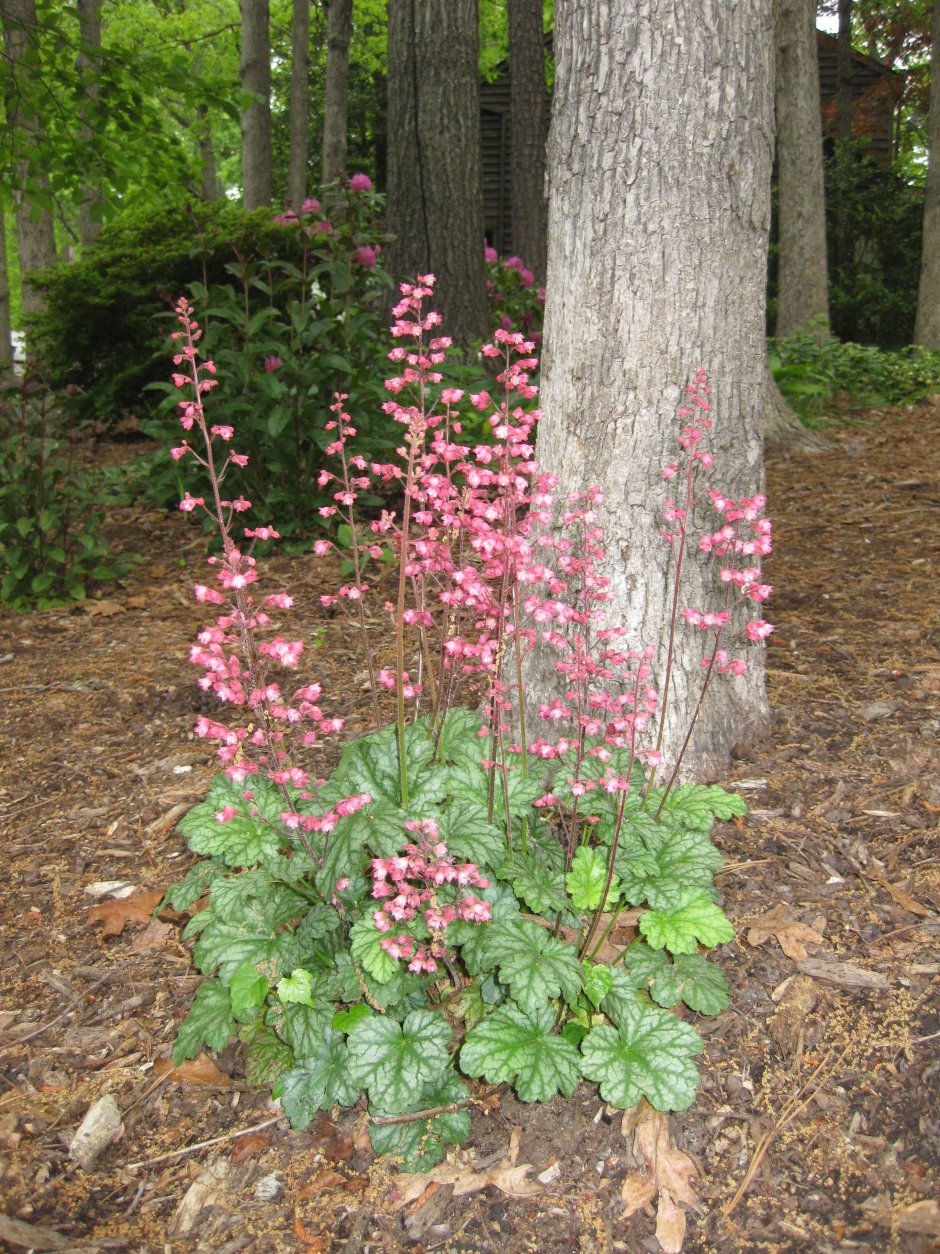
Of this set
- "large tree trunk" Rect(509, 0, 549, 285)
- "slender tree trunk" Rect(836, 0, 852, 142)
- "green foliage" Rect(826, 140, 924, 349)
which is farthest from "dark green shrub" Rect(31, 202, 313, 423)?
"slender tree trunk" Rect(836, 0, 852, 142)

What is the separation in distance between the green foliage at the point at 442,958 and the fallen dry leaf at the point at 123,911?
412 mm

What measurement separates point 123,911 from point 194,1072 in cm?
63

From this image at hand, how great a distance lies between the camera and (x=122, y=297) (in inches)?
320

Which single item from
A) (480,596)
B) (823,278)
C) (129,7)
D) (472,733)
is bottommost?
(472,733)

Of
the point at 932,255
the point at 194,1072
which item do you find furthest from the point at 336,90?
the point at 194,1072

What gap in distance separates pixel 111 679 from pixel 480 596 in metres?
A: 2.56

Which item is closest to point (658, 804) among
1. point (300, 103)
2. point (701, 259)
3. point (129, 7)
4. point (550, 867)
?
point (550, 867)

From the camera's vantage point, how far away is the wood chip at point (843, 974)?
241 centimetres

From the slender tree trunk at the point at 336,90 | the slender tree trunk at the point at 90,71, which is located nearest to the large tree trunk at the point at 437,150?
the slender tree trunk at the point at 90,71

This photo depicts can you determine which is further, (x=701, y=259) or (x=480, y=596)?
(x=701, y=259)

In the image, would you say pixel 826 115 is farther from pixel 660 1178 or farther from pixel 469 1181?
pixel 469 1181

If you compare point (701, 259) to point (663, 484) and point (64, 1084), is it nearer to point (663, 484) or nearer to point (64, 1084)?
point (663, 484)

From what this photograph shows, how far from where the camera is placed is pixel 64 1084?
7.62ft

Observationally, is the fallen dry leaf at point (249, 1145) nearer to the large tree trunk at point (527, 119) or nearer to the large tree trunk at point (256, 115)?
the large tree trunk at point (527, 119)
